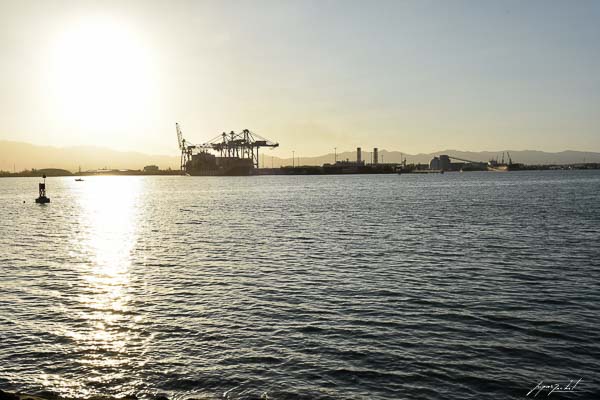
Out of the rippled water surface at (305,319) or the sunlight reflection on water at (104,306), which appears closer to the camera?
the rippled water surface at (305,319)

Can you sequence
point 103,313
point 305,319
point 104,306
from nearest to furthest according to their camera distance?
point 305,319, point 103,313, point 104,306

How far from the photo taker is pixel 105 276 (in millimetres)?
27125

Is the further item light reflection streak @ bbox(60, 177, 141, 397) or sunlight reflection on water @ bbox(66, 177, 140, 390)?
sunlight reflection on water @ bbox(66, 177, 140, 390)

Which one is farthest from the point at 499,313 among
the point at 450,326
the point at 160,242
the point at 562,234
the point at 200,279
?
the point at 160,242

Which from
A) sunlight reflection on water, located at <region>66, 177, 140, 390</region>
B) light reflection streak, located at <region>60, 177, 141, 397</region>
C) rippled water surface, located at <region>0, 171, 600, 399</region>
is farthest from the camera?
sunlight reflection on water, located at <region>66, 177, 140, 390</region>

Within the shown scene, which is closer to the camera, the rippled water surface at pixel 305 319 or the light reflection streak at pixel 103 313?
the rippled water surface at pixel 305 319

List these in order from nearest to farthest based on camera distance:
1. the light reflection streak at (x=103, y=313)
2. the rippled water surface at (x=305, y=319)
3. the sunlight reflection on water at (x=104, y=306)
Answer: the rippled water surface at (x=305, y=319) < the light reflection streak at (x=103, y=313) < the sunlight reflection on water at (x=104, y=306)

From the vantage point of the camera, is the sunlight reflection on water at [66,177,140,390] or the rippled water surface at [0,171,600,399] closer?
the rippled water surface at [0,171,600,399]

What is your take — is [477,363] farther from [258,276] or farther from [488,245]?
[488,245]

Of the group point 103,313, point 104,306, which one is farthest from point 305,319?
point 104,306

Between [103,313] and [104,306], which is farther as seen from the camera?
[104,306]

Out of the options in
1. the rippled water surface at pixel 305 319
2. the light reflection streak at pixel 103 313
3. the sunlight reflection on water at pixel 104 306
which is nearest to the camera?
the rippled water surface at pixel 305 319

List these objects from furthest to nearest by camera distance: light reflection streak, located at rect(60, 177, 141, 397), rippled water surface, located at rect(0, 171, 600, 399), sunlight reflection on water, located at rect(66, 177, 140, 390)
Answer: sunlight reflection on water, located at rect(66, 177, 140, 390) < light reflection streak, located at rect(60, 177, 141, 397) < rippled water surface, located at rect(0, 171, 600, 399)

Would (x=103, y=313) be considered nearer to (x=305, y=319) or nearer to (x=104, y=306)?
(x=104, y=306)
